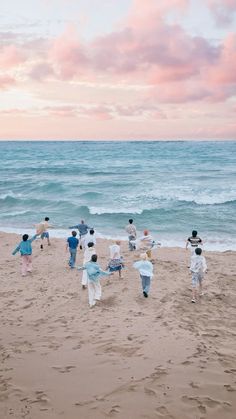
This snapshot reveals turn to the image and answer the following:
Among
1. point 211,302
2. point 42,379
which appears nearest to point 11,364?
point 42,379

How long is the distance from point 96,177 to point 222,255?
1331 inches

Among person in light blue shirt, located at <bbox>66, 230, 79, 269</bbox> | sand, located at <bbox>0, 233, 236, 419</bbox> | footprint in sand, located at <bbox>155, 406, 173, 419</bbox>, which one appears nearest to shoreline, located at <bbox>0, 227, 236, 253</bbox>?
sand, located at <bbox>0, 233, 236, 419</bbox>

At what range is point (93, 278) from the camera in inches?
414

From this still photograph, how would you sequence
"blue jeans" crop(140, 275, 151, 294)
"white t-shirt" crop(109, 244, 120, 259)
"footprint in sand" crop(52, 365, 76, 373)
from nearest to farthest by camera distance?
1. "footprint in sand" crop(52, 365, 76, 373)
2. "blue jeans" crop(140, 275, 151, 294)
3. "white t-shirt" crop(109, 244, 120, 259)

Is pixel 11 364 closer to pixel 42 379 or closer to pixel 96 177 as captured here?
pixel 42 379

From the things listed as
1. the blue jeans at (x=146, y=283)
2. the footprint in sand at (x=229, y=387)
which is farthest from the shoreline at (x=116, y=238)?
the footprint in sand at (x=229, y=387)

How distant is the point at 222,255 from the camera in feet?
55.6

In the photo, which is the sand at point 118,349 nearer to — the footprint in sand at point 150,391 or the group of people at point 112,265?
the footprint in sand at point 150,391

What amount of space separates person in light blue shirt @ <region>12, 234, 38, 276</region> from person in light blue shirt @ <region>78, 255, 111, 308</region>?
3.67 metres

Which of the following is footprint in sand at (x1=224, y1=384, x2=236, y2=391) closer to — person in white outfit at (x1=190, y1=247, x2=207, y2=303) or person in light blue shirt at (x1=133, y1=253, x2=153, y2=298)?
person in white outfit at (x1=190, y1=247, x2=207, y2=303)

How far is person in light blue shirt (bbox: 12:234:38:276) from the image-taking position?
13.4 m

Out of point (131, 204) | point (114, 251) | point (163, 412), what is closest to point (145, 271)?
point (114, 251)

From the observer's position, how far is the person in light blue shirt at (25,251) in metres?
13.4

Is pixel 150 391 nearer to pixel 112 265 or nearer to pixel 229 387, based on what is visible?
pixel 229 387
